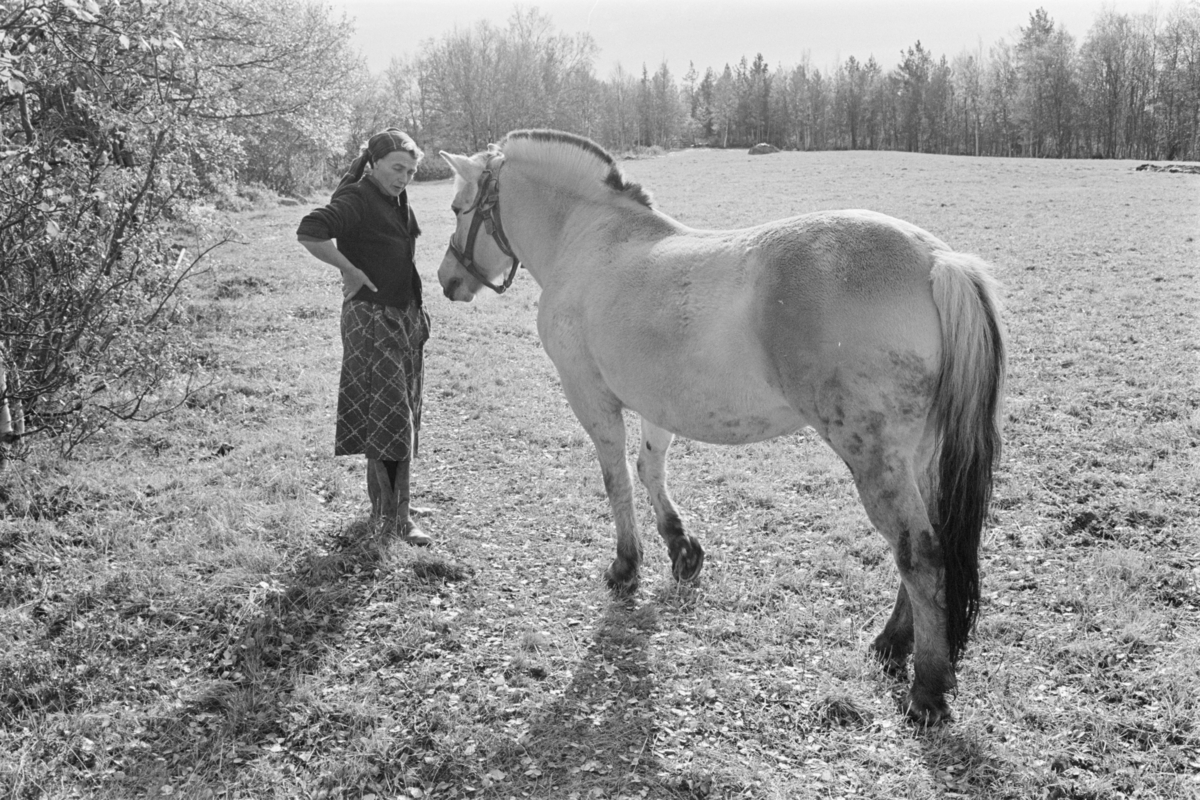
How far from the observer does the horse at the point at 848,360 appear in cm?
332

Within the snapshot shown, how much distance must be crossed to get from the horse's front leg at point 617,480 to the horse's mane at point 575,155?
1.29m

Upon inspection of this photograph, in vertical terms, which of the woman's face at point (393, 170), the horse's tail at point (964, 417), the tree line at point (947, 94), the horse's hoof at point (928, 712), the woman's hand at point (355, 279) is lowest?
the horse's hoof at point (928, 712)

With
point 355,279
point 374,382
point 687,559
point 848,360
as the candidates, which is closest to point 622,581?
point 687,559

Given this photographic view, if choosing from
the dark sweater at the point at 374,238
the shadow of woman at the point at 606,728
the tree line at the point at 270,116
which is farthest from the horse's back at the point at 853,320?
the tree line at the point at 270,116

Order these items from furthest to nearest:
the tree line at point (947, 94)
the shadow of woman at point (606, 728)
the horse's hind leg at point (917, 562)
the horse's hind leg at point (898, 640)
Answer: the tree line at point (947, 94) → the horse's hind leg at point (898, 640) → the horse's hind leg at point (917, 562) → the shadow of woman at point (606, 728)

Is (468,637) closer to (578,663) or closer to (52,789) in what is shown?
(578,663)

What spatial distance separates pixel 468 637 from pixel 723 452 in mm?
3311

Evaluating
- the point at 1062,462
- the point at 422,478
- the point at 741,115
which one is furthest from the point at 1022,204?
the point at 741,115

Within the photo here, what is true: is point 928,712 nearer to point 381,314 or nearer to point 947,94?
point 381,314

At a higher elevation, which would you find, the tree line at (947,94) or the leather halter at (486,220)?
the tree line at (947,94)

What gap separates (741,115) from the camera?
3622 inches

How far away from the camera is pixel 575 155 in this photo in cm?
505

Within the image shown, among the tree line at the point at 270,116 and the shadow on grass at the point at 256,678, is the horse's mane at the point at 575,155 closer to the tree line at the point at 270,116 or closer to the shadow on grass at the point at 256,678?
the tree line at the point at 270,116

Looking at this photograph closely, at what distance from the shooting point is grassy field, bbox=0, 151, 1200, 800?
10.7 feet
